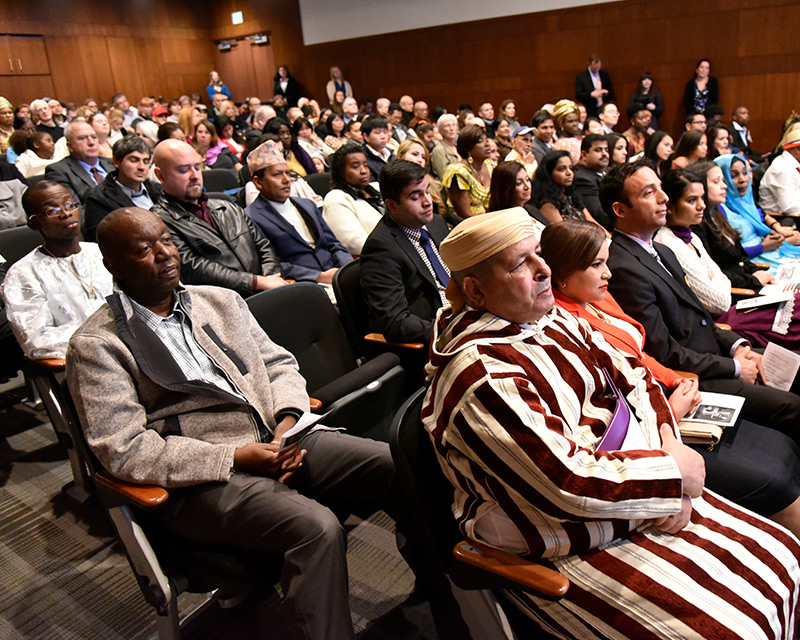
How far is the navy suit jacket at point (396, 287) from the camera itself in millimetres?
2383

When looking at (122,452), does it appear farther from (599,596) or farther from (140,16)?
(140,16)

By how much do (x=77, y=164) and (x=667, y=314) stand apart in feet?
12.8

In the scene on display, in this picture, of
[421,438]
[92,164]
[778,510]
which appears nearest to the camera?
[421,438]

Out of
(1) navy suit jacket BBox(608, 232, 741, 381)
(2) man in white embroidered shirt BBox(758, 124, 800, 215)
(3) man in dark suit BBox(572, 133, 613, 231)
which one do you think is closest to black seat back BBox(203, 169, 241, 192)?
(3) man in dark suit BBox(572, 133, 613, 231)

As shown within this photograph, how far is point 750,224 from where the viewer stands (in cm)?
394

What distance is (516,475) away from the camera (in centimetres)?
118

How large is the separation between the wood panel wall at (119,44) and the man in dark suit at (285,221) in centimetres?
1133

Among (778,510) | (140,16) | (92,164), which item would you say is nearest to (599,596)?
(778,510)

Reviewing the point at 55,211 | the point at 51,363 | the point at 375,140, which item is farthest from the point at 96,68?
the point at 51,363

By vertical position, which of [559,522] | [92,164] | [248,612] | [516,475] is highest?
[92,164]

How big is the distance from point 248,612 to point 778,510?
1.54m

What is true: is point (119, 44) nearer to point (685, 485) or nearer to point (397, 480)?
point (397, 480)

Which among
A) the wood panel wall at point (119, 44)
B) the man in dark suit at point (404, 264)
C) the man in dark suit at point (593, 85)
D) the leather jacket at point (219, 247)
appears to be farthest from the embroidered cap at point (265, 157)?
the wood panel wall at point (119, 44)

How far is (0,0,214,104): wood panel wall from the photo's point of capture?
1223 cm
